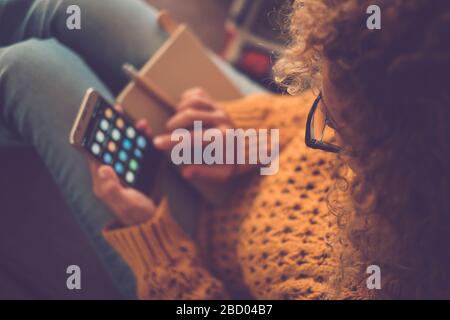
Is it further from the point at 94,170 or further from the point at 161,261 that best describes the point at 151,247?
the point at 94,170

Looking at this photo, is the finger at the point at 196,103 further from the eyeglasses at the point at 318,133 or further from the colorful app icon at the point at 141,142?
the eyeglasses at the point at 318,133

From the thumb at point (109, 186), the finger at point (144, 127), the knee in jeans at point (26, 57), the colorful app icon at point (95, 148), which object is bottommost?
the thumb at point (109, 186)

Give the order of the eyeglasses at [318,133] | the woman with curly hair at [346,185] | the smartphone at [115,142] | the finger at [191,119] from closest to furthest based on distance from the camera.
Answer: the woman with curly hair at [346,185], the eyeglasses at [318,133], the smartphone at [115,142], the finger at [191,119]

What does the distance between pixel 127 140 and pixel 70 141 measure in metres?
0.11

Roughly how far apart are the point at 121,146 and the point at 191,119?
0.12 meters

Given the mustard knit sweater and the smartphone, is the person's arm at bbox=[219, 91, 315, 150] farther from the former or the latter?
the smartphone

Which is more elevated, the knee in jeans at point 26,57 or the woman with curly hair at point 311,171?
the knee in jeans at point 26,57

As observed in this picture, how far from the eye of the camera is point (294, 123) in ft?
→ 2.37

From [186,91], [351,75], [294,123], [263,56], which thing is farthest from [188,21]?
[351,75]

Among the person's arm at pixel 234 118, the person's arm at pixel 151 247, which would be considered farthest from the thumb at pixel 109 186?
the person's arm at pixel 234 118

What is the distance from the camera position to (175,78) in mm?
754

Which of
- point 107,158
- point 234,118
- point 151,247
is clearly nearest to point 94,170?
point 107,158

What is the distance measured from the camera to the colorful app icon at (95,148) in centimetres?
61

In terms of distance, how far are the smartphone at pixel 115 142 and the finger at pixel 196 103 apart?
0.27ft
